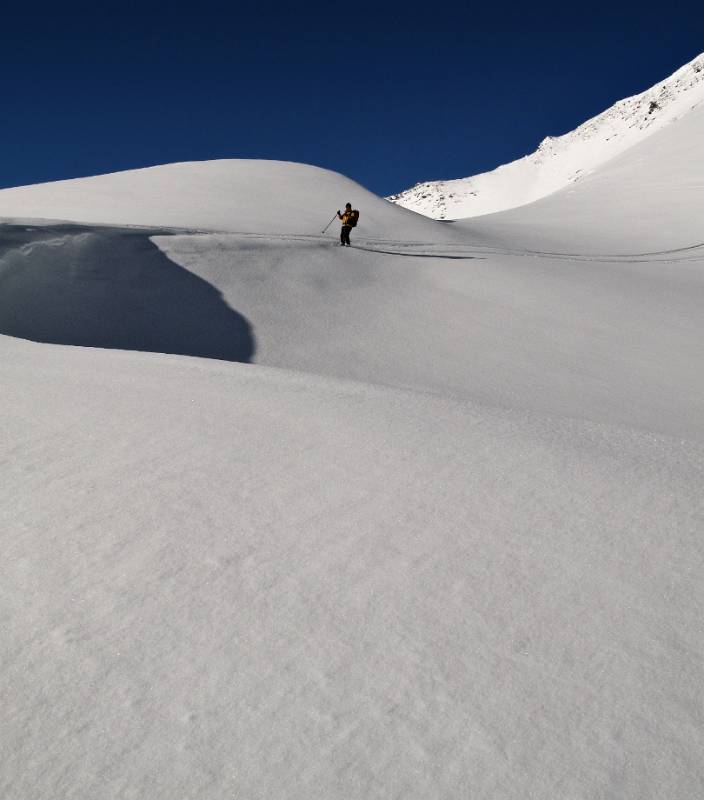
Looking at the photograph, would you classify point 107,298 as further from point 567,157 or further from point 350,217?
point 567,157

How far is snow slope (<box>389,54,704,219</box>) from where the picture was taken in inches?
4882

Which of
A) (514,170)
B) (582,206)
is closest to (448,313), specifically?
(582,206)

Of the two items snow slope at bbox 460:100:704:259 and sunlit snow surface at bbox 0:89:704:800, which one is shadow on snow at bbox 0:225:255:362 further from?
snow slope at bbox 460:100:704:259

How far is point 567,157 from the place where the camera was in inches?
5576

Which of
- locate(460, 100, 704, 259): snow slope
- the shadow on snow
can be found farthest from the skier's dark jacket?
locate(460, 100, 704, 259): snow slope

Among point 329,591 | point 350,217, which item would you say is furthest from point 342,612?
point 350,217

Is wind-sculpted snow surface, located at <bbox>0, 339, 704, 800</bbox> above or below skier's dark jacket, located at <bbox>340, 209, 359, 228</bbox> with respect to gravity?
below

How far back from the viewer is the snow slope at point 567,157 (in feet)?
407

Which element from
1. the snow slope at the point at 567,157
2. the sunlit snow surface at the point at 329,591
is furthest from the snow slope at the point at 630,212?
the snow slope at the point at 567,157

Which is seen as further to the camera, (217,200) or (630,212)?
(630,212)

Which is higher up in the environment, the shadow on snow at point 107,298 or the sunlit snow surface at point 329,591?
the sunlit snow surface at point 329,591

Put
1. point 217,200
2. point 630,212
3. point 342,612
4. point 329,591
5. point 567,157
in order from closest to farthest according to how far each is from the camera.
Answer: point 342,612 < point 329,591 < point 217,200 < point 630,212 < point 567,157

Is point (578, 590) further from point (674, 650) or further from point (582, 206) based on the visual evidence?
point (582, 206)

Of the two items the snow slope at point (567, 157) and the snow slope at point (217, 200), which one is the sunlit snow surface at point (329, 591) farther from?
the snow slope at point (567, 157)
